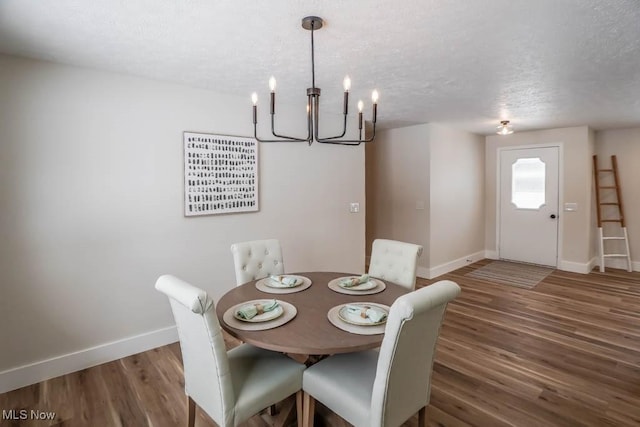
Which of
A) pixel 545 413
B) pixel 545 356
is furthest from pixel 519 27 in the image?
pixel 545 356

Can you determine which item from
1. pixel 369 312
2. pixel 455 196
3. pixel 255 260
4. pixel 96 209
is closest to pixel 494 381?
pixel 369 312

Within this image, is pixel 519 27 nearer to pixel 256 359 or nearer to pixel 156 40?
pixel 156 40

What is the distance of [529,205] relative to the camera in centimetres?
561

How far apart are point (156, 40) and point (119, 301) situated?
6.39 ft

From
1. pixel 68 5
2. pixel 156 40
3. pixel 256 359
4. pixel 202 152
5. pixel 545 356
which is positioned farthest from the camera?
pixel 202 152

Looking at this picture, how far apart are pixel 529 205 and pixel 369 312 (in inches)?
200

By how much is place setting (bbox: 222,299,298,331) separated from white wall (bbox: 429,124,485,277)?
3461 millimetres

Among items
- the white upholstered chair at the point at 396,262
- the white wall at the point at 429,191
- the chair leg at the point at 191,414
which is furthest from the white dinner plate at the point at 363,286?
the white wall at the point at 429,191

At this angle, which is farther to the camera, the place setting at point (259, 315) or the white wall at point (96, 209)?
the white wall at point (96, 209)

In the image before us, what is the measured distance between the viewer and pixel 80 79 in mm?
2434

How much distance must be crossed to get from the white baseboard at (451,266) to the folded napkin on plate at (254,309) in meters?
3.50

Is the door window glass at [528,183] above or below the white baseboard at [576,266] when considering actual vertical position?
above

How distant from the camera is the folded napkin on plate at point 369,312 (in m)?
1.67

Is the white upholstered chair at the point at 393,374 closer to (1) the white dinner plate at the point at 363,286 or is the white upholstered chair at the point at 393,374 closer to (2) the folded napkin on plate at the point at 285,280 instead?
(1) the white dinner plate at the point at 363,286
